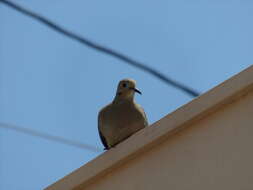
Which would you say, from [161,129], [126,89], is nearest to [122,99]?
[126,89]

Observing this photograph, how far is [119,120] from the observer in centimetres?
716

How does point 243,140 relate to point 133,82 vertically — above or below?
below

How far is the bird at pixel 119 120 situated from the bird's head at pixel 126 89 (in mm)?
36

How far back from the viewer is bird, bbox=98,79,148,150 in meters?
7.12

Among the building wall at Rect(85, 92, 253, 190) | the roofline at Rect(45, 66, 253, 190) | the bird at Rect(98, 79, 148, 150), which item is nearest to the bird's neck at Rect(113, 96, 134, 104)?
the bird at Rect(98, 79, 148, 150)

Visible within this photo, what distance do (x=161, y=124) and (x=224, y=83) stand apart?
523 mm

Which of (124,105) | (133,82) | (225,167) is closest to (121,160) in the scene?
(225,167)

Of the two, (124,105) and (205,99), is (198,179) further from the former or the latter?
(124,105)

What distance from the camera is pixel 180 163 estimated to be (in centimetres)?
491

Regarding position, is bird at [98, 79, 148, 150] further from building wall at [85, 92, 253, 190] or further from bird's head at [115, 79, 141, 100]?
building wall at [85, 92, 253, 190]

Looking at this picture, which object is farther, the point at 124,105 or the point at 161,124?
the point at 124,105

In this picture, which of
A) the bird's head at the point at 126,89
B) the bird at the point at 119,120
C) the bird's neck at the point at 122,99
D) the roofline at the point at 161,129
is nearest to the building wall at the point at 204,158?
the roofline at the point at 161,129

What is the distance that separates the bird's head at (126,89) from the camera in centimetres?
770

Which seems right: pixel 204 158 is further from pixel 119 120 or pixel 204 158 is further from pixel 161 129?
pixel 119 120
